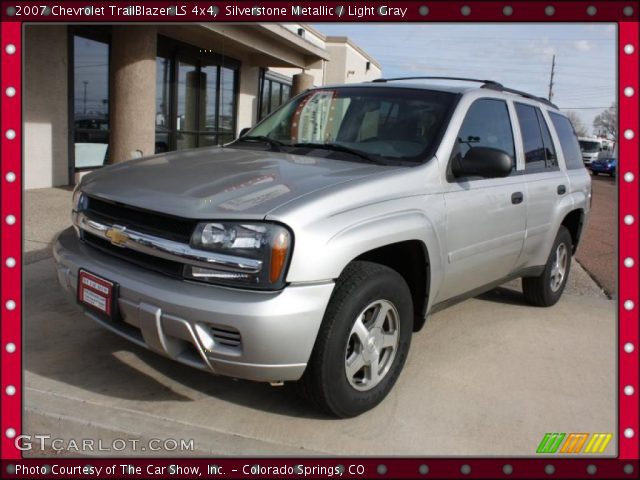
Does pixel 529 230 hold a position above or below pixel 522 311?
above

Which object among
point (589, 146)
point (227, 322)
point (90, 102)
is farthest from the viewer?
point (589, 146)

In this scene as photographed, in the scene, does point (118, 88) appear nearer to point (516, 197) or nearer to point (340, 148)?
point (340, 148)

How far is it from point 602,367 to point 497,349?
0.70 meters

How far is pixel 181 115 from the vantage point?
12781mm

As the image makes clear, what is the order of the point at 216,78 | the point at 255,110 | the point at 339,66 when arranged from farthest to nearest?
the point at 339,66 < the point at 255,110 < the point at 216,78

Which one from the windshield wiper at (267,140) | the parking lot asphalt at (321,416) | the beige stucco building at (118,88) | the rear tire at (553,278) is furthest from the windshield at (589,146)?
the windshield wiper at (267,140)

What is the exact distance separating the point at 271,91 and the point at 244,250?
1694 centimetres

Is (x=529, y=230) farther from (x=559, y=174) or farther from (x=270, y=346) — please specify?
(x=270, y=346)

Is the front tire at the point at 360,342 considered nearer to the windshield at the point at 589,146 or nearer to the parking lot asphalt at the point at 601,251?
the parking lot asphalt at the point at 601,251

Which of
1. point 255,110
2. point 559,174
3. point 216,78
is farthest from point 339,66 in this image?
point 559,174

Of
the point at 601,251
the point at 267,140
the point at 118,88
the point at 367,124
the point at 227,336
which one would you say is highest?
the point at 118,88

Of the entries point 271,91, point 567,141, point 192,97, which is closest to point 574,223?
point 567,141

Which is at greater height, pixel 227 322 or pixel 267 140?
pixel 267 140

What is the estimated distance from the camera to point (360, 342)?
2963 millimetres
